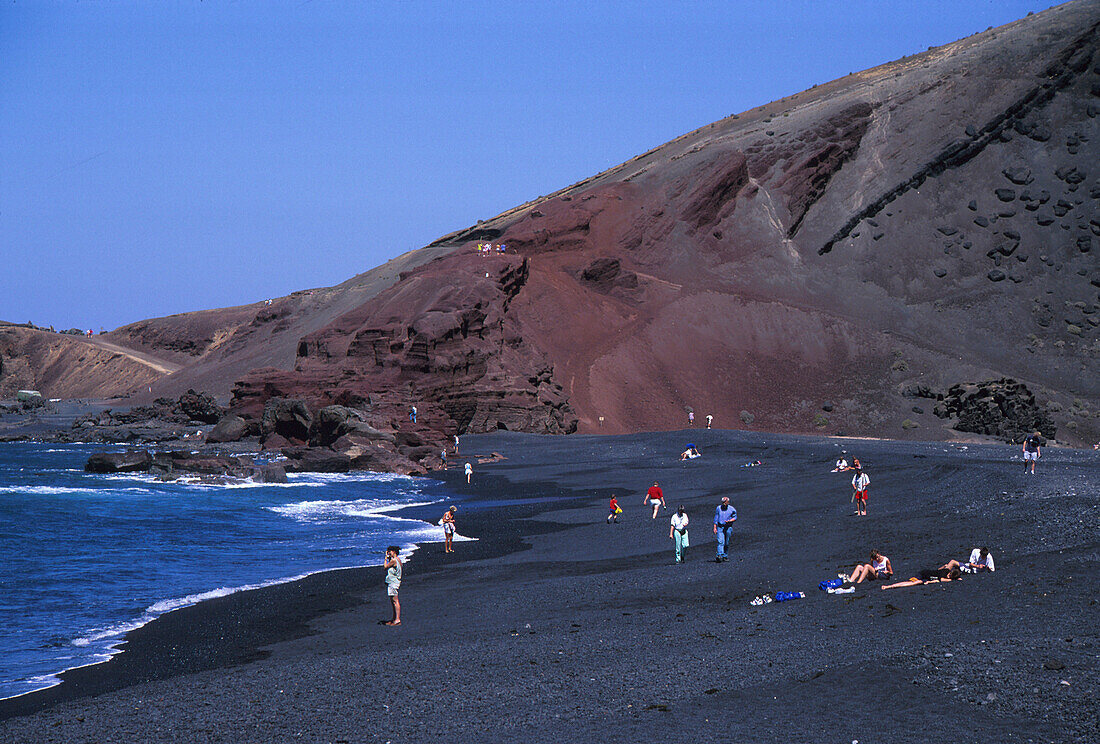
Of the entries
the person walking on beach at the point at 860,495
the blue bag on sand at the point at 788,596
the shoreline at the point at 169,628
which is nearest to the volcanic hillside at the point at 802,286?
the shoreline at the point at 169,628

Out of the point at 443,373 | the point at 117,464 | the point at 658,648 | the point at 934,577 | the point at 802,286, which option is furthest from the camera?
the point at 802,286

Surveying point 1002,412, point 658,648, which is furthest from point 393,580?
point 1002,412

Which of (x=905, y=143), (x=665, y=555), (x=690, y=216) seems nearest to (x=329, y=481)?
(x=665, y=555)

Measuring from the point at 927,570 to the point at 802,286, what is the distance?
68.6 m

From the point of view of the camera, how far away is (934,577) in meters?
16.0

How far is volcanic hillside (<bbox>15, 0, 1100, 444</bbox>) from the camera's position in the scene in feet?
208

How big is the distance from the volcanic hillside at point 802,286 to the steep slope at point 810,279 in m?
0.21

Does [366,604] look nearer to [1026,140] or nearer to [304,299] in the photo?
[1026,140]

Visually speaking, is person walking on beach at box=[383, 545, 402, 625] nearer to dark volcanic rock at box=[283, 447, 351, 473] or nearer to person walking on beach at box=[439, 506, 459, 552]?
person walking on beach at box=[439, 506, 459, 552]

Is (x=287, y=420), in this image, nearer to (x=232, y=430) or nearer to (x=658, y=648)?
(x=232, y=430)

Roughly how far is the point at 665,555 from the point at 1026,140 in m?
81.6

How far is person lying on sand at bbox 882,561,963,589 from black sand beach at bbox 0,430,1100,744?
397 millimetres

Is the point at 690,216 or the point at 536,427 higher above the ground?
the point at 690,216

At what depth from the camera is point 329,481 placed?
44.1m
